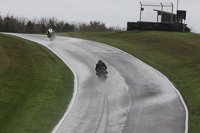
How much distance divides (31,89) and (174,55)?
1761 cm

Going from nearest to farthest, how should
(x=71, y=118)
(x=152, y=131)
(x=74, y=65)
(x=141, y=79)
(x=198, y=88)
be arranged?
1. (x=152, y=131)
2. (x=71, y=118)
3. (x=198, y=88)
4. (x=141, y=79)
5. (x=74, y=65)

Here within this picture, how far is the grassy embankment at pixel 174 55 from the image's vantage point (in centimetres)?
2284

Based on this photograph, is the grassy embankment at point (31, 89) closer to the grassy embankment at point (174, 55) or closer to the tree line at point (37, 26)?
the grassy embankment at point (174, 55)

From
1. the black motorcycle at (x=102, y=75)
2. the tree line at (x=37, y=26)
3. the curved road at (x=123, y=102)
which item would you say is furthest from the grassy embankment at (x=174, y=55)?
the tree line at (x=37, y=26)

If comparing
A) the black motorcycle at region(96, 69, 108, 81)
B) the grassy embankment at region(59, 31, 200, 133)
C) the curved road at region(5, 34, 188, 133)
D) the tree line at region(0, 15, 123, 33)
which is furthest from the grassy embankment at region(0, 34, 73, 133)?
the tree line at region(0, 15, 123, 33)

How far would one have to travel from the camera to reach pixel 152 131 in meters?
16.5

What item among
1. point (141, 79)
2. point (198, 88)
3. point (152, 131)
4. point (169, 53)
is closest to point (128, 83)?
point (141, 79)

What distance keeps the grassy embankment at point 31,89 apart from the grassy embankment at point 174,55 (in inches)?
286

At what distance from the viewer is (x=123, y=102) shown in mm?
21375

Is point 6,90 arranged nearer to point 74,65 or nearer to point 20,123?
point 20,123

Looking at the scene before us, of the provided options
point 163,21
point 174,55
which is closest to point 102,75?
point 174,55

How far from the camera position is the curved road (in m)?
17.2

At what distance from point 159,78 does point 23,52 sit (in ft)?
44.7

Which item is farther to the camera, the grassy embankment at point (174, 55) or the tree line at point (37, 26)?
the tree line at point (37, 26)
